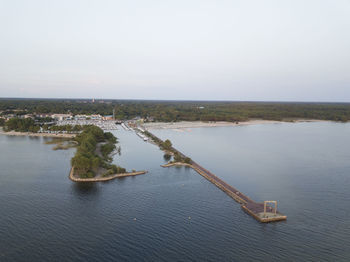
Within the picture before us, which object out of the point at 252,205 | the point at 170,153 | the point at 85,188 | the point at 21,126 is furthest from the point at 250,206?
the point at 21,126

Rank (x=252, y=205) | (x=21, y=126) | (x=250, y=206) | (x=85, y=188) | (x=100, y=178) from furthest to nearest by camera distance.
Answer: (x=21, y=126) < (x=100, y=178) < (x=85, y=188) < (x=252, y=205) < (x=250, y=206)

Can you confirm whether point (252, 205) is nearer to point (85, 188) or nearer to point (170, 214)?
point (170, 214)

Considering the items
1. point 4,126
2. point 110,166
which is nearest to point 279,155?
point 110,166

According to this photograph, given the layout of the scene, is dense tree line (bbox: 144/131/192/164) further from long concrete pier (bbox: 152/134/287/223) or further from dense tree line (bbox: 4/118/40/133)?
dense tree line (bbox: 4/118/40/133)

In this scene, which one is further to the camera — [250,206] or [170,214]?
[250,206]

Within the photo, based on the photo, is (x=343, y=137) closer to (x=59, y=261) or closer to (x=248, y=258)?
(x=248, y=258)

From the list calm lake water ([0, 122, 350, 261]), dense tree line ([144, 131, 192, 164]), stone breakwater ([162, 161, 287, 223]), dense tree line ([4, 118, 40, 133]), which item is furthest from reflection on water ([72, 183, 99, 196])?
dense tree line ([4, 118, 40, 133])

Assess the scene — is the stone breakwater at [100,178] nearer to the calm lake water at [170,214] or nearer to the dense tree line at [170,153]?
the calm lake water at [170,214]

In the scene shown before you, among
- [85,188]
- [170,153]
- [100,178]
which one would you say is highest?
[170,153]

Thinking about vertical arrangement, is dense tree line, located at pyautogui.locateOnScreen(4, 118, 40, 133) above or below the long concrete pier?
above
